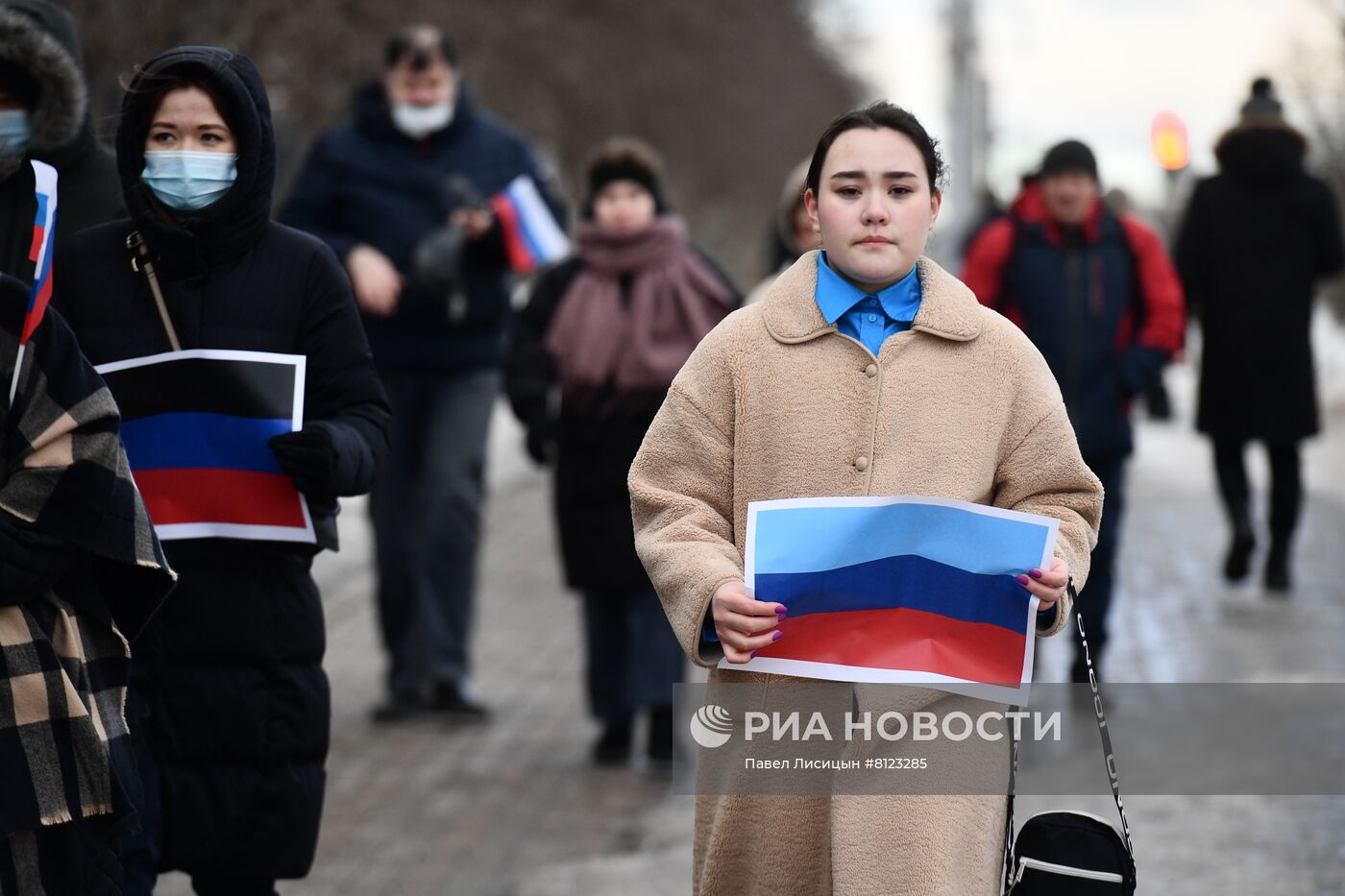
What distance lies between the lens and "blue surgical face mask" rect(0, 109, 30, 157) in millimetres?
4531

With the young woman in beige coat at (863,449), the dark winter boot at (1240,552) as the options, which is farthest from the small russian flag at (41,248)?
the dark winter boot at (1240,552)

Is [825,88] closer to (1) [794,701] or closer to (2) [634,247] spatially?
(2) [634,247]

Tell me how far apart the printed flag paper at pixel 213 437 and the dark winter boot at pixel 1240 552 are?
22.7 ft

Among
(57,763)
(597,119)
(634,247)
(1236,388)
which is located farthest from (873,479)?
(597,119)

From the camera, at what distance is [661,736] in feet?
24.1

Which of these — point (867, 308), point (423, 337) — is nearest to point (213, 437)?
point (867, 308)

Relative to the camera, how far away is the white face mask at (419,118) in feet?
26.1

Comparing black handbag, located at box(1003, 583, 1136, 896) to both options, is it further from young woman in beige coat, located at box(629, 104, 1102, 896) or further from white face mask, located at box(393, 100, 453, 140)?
white face mask, located at box(393, 100, 453, 140)

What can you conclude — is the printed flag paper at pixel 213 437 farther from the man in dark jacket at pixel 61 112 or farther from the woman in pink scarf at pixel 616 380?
the woman in pink scarf at pixel 616 380

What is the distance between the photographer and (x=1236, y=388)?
10375 millimetres

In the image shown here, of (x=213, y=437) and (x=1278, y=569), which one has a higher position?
(x=213, y=437)

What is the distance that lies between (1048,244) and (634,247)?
1484 mm

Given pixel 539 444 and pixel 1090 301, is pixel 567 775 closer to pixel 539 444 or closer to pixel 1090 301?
pixel 539 444

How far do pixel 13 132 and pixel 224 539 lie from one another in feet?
3.37
